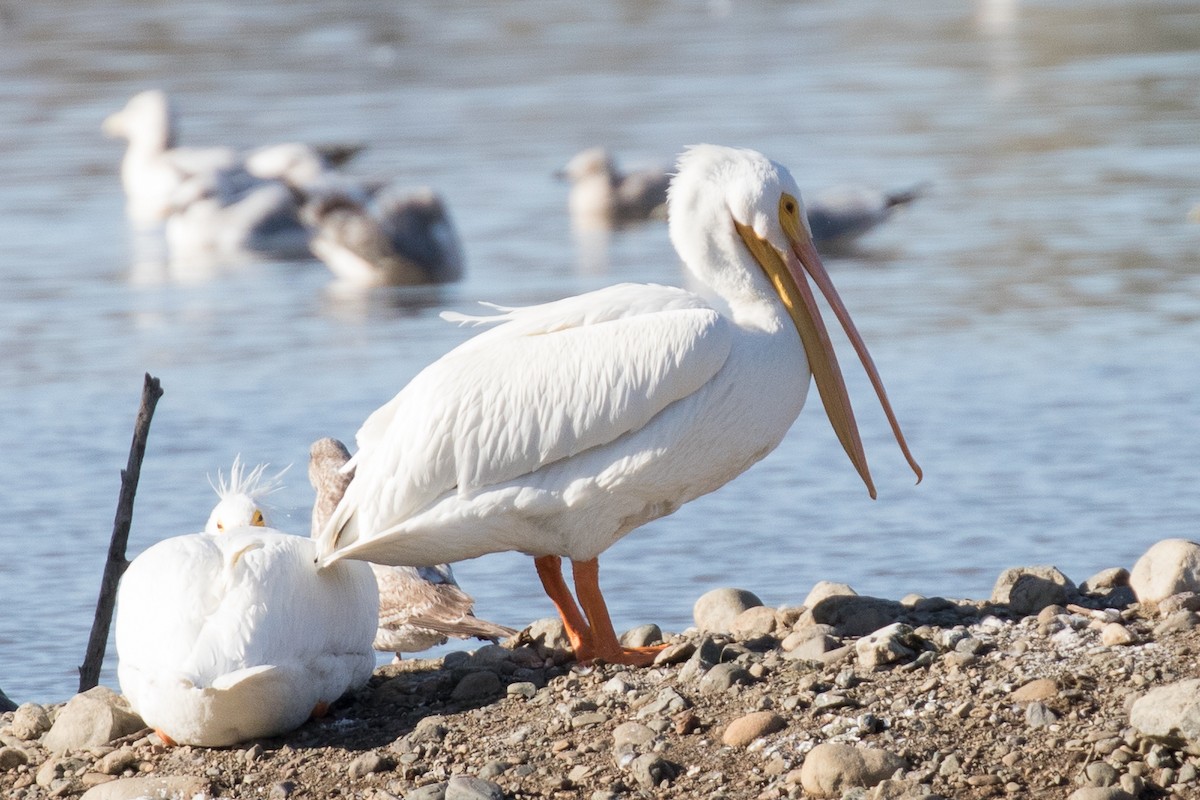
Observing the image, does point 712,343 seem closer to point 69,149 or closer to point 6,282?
point 6,282

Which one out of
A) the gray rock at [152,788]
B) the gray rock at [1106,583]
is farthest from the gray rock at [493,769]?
the gray rock at [1106,583]

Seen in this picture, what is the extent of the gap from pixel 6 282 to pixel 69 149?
6.26 m

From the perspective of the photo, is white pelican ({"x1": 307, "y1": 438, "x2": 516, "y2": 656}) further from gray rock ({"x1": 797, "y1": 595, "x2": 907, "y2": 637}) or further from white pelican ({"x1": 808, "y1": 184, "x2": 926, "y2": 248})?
white pelican ({"x1": 808, "y1": 184, "x2": 926, "y2": 248})

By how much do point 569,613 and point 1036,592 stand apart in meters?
1.07

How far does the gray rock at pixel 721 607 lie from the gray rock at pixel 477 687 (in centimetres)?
73

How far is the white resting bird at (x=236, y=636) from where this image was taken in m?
3.91

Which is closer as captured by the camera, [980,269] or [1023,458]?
[1023,458]

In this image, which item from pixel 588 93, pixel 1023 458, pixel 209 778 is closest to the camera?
pixel 209 778

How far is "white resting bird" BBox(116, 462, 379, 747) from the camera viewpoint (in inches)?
154

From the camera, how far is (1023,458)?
22.9 ft

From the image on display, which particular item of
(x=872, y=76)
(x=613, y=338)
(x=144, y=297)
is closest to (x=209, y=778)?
Answer: (x=613, y=338)

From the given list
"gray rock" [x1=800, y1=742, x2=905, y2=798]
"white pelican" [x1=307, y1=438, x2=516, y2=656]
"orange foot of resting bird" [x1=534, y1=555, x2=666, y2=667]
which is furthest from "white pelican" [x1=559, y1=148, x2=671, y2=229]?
"gray rock" [x1=800, y1=742, x2=905, y2=798]

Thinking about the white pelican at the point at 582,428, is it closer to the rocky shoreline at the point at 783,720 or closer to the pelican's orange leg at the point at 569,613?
the pelican's orange leg at the point at 569,613

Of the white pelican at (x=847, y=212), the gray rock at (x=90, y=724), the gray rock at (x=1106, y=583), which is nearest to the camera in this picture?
the gray rock at (x=90, y=724)
